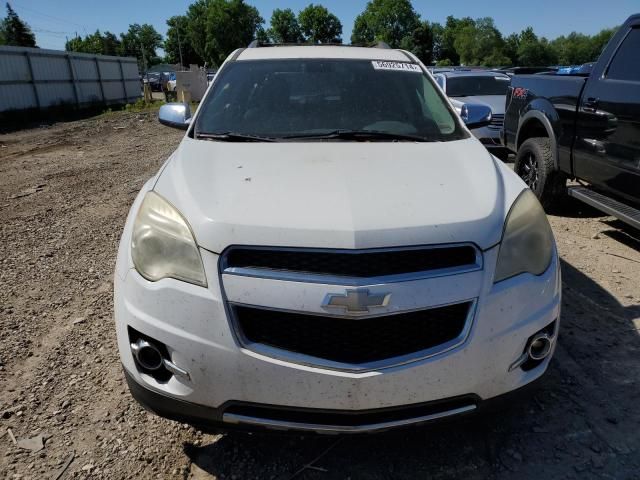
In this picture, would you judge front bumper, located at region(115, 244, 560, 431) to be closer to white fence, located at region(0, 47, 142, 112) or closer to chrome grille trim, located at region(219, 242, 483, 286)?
chrome grille trim, located at region(219, 242, 483, 286)

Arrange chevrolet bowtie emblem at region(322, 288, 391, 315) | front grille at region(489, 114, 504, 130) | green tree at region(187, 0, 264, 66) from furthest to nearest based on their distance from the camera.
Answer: green tree at region(187, 0, 264, 66) → front grille at region(489, 114, 504, 130) → chevrolet bowtie emblem at region(322, 288, 391, 315)

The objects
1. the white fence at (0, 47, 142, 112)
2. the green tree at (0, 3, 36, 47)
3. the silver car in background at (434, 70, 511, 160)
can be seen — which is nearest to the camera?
the silver car in background at (434, 70, 511, 160)

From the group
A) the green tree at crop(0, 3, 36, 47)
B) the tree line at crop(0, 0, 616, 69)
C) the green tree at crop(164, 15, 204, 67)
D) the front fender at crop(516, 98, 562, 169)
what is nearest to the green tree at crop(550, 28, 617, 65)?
the tree line at crop(0, 0, 616, 69)

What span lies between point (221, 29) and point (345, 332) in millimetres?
87296

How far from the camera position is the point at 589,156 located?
178 inches

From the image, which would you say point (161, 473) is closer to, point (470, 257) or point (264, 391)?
point (264, 391)

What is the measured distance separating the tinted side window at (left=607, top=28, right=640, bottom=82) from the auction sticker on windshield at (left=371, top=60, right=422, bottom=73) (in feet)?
6.51

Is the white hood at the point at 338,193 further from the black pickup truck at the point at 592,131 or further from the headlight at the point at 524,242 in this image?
the black pickup truck at the point at 592,131

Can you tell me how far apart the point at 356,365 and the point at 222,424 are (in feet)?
1.84

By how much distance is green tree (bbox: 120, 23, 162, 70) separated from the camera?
10331 cm

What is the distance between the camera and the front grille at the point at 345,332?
179 centimetres

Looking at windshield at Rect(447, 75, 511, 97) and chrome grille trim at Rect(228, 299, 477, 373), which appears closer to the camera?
chrome grille trim at Rect(228, 299, 477, 373)

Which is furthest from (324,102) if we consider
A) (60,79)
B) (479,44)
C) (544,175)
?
(479,44)

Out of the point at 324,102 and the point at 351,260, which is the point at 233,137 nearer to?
the point at 324,102
